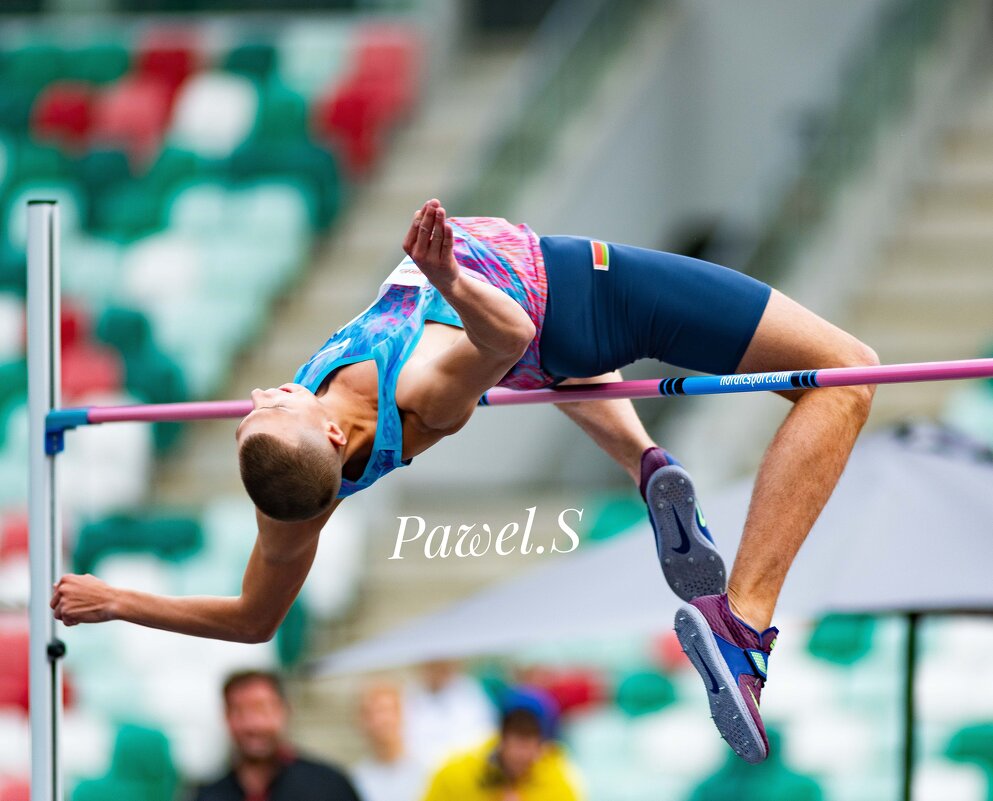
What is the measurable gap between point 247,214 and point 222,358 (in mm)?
1112

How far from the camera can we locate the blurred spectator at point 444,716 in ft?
22.0

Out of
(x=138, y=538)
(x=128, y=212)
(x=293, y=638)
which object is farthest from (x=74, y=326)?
(x=293, y=638)

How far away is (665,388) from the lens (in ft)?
13.5

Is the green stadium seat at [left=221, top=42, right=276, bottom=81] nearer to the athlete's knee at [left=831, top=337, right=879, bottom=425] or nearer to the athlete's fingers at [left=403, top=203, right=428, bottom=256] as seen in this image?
the athlete's knee at [left=831, top=337, right=879, bottom=425]

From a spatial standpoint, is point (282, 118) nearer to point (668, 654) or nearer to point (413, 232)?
point (668, 654)

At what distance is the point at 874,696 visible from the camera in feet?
25.5

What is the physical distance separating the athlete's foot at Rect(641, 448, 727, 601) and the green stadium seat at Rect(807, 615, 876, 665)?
3702 millimetres

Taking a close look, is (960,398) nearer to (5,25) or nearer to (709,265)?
(709,265)

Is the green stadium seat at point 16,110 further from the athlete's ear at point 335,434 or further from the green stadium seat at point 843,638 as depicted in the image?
the athlete's ear at point 335,434

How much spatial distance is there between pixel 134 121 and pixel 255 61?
0.86 meters

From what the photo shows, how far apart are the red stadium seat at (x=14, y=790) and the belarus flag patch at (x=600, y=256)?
136 inches

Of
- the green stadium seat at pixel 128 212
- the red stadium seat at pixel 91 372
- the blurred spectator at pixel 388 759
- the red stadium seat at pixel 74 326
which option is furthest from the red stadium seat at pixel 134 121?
the blurred spectator at pixel 388 759

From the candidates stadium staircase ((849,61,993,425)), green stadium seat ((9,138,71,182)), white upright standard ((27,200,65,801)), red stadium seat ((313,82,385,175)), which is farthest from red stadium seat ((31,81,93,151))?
white upright standard ((27,200,65,801))

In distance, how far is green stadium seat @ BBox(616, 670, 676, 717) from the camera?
7.74 meters
